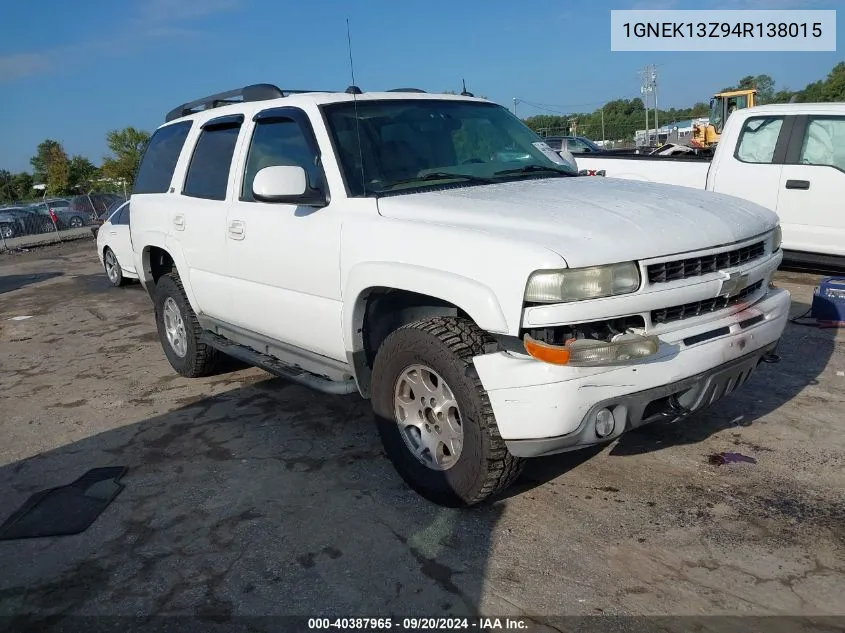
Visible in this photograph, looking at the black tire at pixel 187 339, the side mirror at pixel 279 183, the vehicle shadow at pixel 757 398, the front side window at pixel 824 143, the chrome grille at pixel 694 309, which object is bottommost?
the vehicle shadow at pixel 757 398

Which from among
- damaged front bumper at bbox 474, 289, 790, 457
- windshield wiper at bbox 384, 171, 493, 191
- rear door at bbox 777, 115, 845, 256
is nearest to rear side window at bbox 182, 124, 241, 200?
windshield wiper at bbox 384, 171, 493, 191

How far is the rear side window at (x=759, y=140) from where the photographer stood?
803 cm

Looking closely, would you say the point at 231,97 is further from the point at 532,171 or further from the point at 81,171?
the point at 81,171

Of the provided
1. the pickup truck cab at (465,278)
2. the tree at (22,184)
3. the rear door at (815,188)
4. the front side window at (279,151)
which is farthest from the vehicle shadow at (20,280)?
the tree at (22,184)

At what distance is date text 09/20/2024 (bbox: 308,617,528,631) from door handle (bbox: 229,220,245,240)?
2.55 meters

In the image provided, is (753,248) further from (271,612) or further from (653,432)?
(271,612)

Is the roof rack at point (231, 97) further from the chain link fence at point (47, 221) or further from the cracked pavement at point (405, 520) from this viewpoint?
the chain link fence at point (47, 221)

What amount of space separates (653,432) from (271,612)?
2434 millimetres

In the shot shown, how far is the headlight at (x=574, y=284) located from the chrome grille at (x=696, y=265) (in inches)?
8.4

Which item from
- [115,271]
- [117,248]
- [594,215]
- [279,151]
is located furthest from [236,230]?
[115,271]

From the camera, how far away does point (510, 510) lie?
11.3 feet

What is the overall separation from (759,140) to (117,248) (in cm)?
921

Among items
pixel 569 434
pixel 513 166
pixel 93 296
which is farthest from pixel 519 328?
pixel 93 296

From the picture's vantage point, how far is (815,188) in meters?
7.59
